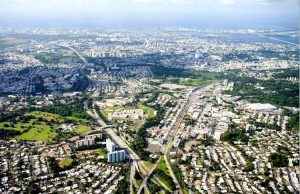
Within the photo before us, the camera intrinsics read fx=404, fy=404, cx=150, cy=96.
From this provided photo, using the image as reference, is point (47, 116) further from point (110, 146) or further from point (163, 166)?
point (163, 166)

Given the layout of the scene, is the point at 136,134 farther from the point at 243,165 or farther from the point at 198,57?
the point at 198,57

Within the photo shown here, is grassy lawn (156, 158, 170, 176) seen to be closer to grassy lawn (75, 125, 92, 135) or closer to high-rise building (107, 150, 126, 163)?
high-rise building (107, 150, 126, 163)

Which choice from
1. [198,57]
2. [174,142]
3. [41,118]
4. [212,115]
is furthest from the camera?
[198,57]

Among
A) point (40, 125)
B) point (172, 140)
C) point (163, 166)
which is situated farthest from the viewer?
point (40, 125)

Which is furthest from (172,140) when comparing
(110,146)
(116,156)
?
(116,156)

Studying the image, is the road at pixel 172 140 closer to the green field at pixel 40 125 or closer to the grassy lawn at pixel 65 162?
the grassy lawn at pixel 65 162

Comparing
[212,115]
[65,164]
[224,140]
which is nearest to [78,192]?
[65,164]
